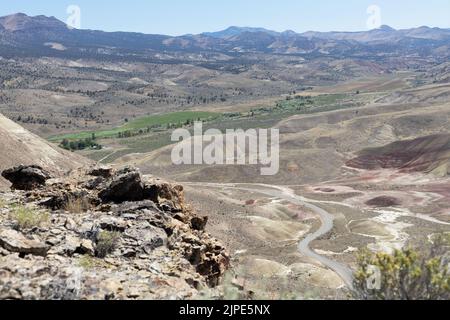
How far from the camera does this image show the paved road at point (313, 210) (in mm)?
45381

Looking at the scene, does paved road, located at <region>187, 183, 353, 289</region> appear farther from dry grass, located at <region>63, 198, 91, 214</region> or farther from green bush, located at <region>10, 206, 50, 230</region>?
green bush, located at <region>10, 206, 50, 230</region>

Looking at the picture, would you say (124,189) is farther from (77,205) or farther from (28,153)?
(28,153)

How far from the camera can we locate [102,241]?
14.3 metres

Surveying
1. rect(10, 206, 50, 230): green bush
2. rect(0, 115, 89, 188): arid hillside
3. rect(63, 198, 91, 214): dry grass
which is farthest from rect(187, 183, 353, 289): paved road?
rect(0, 115, 89, 188): arid hillside

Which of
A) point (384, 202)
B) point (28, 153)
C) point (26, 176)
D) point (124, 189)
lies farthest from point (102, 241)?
point (384, 202)

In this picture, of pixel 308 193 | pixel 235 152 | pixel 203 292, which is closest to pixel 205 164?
pixel 235 152

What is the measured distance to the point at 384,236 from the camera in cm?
5900

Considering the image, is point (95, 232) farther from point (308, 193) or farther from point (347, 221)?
point (308, 193)

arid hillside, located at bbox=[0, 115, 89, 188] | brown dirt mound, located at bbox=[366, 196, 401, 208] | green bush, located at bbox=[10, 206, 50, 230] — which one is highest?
green bush, located at bbox=[10, 206, 50, 230]

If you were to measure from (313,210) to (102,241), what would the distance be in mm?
62756

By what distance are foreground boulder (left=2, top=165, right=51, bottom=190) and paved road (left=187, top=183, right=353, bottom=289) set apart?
42.3 ft

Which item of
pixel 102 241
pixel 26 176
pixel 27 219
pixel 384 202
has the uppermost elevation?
pixel 27 219

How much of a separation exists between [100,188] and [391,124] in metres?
132

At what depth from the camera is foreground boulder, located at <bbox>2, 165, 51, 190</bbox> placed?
22766 millimetres
